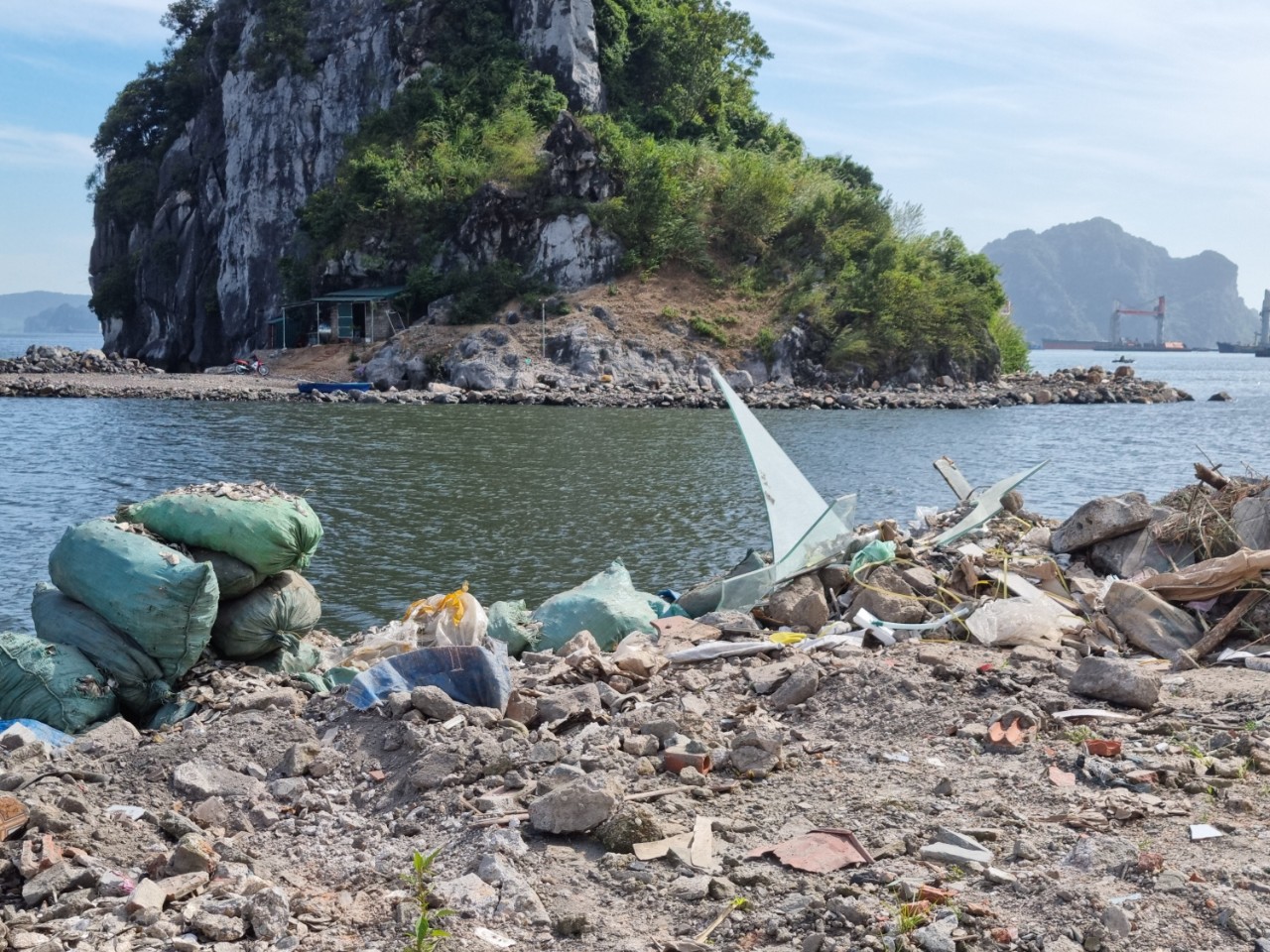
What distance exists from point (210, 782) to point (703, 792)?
2.15 metres

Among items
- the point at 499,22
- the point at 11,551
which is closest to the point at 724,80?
the point at 499,22

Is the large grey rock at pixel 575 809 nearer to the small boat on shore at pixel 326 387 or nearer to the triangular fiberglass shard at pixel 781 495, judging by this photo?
the triangular fiberglass shard at pixel 781 495

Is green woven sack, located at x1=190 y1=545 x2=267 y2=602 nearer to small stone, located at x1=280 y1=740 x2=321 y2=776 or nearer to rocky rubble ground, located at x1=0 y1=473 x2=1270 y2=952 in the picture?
rocky rubble ground, located at x1=0 y1=473 x2=1270 y2=952

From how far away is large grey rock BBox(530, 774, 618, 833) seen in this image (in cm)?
415

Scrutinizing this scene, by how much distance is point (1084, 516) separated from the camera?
9.07 metres

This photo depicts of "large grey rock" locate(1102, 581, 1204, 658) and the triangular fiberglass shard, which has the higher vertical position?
the triangular fiberglass shard

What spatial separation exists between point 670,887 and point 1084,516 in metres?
6.48

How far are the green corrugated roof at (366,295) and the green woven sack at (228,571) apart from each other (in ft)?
132

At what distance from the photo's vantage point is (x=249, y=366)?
4797 cm

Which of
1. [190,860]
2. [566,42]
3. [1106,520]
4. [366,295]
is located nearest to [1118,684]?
[1106,520]

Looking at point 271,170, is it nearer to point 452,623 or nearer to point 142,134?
point 142,134

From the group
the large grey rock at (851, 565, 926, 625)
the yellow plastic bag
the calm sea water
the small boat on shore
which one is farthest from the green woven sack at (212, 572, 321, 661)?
the small boat on shore

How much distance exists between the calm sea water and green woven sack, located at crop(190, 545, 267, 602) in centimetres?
291

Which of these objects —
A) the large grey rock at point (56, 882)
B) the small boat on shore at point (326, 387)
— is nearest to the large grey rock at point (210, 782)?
the large grey rock at point (56, 882)
